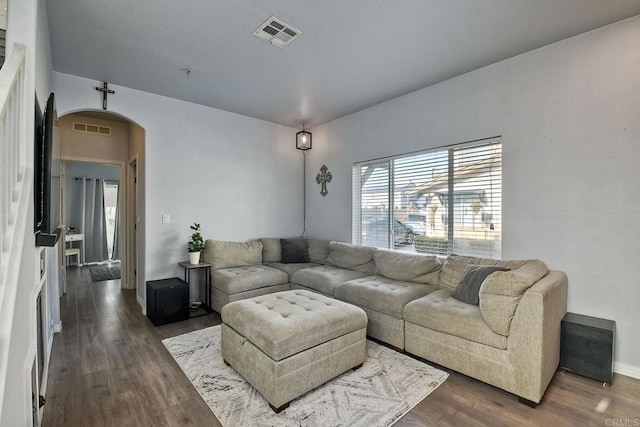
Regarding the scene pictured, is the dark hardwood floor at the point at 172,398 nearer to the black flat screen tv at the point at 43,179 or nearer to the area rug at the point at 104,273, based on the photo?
the black flat screen tv at the point at 43,179

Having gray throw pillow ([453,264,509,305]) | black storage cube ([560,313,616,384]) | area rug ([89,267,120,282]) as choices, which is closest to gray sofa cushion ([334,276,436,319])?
gray throw pillow ([453,264,509,305])

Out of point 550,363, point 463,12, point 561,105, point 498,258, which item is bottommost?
point 550,363

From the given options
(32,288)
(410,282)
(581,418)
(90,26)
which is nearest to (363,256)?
(410,282)

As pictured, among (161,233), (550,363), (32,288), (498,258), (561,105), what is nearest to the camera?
(32,288)

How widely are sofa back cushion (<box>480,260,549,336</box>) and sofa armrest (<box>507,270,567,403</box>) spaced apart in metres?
0.04

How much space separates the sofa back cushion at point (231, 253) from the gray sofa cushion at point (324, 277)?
752mm

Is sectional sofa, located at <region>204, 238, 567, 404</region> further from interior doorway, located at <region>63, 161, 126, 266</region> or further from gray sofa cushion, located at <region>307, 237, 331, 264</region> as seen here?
interior doorway, located at <region>63, 161, 126, 266</region>

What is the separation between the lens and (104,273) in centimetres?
605

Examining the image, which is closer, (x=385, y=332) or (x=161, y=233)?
(x=385, y=332)

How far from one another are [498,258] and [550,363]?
1.09m

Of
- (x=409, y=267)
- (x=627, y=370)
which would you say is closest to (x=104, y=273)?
(x=409, y=267)

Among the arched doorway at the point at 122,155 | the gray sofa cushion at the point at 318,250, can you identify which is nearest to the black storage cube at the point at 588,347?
the gray sofa cushion at the point at 318,250

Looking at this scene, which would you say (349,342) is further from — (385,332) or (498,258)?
(498,258)

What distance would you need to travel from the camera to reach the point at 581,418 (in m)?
1.84
